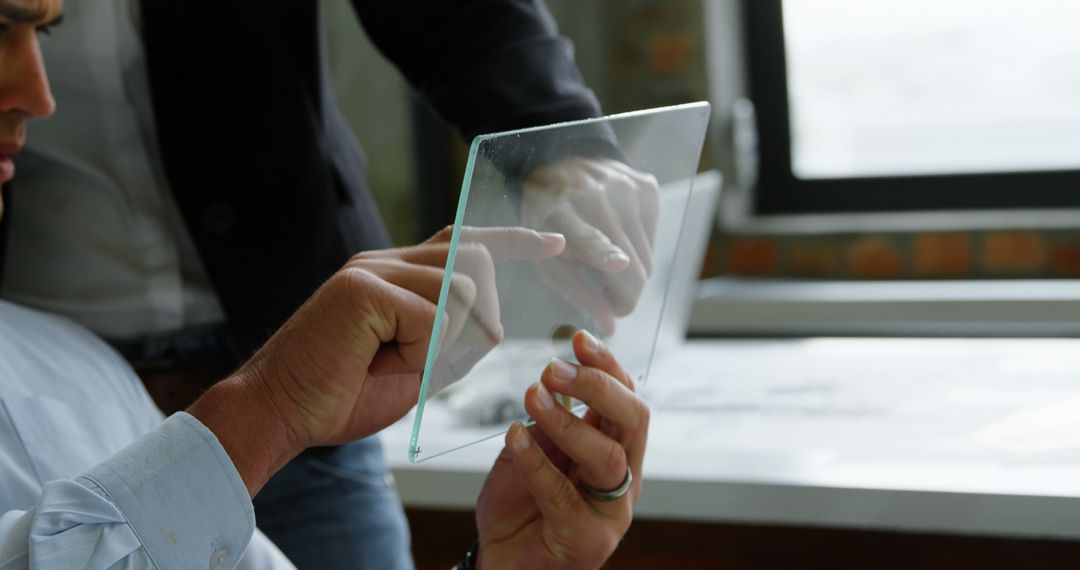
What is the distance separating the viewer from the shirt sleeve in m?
0.65

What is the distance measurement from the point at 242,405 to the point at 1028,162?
6.91ft

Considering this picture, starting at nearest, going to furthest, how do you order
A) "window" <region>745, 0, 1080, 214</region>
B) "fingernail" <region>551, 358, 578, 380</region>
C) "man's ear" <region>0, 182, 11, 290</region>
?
1. "fingernail" <region>551, 358, 578, 380</region>
2. "man's ear" <region>0, 182, 11, 290</region>
3. "window" <region>745, 0, 1080, 214</region>

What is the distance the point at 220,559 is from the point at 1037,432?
0.93m

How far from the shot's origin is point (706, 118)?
858mm

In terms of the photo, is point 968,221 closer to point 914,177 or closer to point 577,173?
point 914,177

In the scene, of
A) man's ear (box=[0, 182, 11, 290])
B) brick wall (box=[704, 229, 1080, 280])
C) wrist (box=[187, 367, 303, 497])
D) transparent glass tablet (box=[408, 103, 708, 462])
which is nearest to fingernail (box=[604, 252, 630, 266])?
transparent glass tablet (box=[408, 103, 708, 462])

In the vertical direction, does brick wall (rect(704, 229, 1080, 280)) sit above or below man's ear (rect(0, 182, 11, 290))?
below

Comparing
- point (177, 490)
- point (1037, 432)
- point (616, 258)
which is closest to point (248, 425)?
point (177, 490)

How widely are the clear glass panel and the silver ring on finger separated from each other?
6.03 feet

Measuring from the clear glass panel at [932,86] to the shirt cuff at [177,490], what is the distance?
6.85 ft

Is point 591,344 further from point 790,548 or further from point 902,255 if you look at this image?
point 902,255

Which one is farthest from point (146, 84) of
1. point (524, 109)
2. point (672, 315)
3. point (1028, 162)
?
point (1028, 162)

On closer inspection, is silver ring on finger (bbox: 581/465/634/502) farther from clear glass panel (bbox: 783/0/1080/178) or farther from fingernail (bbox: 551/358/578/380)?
clear glass panel (bbox: 783/0/1080/178)

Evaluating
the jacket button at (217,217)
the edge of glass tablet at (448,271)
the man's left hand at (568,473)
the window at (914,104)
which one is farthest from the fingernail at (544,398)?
the window at (914,104)
